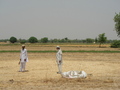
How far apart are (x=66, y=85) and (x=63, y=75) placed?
1.68m

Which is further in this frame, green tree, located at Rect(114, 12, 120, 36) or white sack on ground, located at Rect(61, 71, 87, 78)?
green tree, located at Rect(114, 12, 120, 36)

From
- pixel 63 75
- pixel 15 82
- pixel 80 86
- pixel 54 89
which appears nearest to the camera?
pixel 54 89

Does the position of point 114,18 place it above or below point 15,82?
above

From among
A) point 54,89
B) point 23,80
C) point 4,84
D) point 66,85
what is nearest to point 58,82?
point 66,85

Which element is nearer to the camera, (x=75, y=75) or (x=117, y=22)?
(x=75, y=75)

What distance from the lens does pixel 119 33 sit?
139 feet

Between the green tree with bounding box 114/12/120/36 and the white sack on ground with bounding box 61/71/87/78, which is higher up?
the green tree with bounding box 114/12/120/36

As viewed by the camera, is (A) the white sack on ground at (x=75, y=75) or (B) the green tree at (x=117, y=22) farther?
(B) the green tree at (x=117, y=22)

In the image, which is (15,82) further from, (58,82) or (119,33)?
(119,33)

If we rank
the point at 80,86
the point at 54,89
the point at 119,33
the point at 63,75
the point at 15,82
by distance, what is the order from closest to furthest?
the point at 54,89 < the point at 80,86 < the point at 15,82 < the point at 63,75 < the point at 119,33

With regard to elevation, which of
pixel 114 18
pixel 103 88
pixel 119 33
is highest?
pixel 114 18

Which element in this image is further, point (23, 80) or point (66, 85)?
Answer: point (23, 80)

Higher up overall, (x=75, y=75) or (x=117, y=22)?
(x=117, y=22)

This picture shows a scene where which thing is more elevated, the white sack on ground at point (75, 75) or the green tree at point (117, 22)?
the green tree at point (117, 22)
